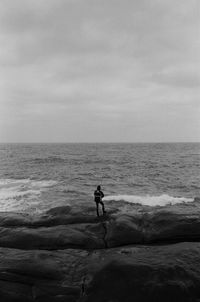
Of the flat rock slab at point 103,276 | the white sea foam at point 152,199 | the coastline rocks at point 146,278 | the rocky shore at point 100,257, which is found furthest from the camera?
the white sea foam at point 152,199

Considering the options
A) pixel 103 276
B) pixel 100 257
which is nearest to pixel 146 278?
pixel 103 276

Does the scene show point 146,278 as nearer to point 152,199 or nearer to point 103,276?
point 103,276

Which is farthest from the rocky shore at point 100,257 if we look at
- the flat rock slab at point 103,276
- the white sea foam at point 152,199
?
the white sea foam at point 152,199

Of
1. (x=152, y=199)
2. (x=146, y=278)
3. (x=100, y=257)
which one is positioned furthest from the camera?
(x=152, y=199)

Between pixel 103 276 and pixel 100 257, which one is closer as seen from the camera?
pixel 103 276

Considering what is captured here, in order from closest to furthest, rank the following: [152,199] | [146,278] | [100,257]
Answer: [146,278], [100,257], [152,199]

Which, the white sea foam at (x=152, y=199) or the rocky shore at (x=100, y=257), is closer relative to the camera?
the rocky shore at (x=100, y=257)

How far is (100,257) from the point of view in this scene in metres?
12.5

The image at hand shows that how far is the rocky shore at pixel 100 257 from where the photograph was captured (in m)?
10.4

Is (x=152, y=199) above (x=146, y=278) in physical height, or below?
below

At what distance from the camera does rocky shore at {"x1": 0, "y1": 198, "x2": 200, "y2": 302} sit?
10375 millimetres

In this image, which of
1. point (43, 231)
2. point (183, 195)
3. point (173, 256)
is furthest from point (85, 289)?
point (183, 195)

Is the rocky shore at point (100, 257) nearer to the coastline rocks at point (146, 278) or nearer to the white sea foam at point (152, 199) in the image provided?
the coastline rocks at point (146, 278)

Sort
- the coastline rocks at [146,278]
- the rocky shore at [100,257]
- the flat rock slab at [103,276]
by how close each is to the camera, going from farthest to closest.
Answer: the rocky shore at [100,257], the flat rock slab at [103,276], the coastline rocks at [146,278]
